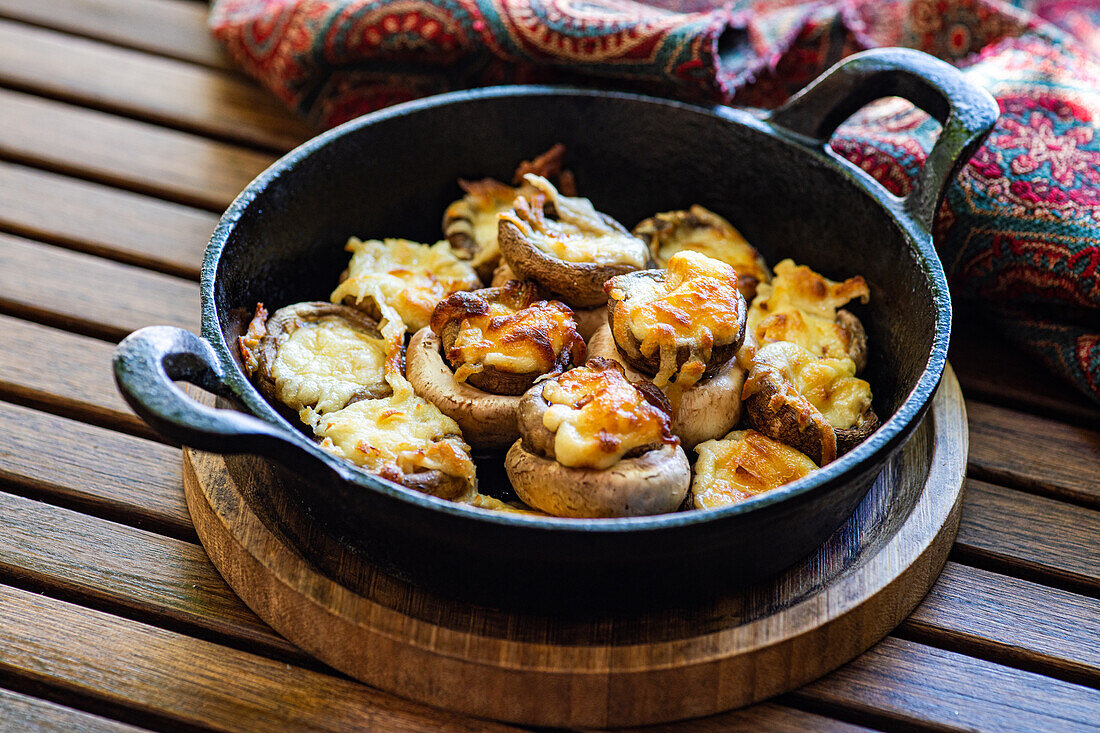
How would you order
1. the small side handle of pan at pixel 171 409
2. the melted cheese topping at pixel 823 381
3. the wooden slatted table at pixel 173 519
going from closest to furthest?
the small side handle of pan at pixel 171 409
the wooden slatted table at pixel 173 519
the melted cheese topping at pixel 823 381

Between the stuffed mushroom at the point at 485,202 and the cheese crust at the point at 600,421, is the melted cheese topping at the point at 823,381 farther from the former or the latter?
the stuffed mushroom at the point at 485,202

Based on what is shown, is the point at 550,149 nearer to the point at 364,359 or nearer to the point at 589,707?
the point at 364,359

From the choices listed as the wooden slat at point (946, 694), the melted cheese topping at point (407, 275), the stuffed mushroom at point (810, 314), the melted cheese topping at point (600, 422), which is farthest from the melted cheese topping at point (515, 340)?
the wooden slat at point (946, 694)

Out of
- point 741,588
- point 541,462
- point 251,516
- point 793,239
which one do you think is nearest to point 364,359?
point 251,516

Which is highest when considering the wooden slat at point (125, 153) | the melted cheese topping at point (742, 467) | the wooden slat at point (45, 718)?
the melted cheese topping at point (742, 467)

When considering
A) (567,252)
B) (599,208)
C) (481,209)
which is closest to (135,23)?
(481,209)

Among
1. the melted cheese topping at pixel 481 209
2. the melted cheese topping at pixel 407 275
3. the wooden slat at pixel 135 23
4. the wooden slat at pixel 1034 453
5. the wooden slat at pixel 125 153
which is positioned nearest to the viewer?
the melted cheese topping at pixel 407 275

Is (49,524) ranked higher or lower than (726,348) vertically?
lower

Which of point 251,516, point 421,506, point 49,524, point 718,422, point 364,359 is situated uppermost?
point 718,422
